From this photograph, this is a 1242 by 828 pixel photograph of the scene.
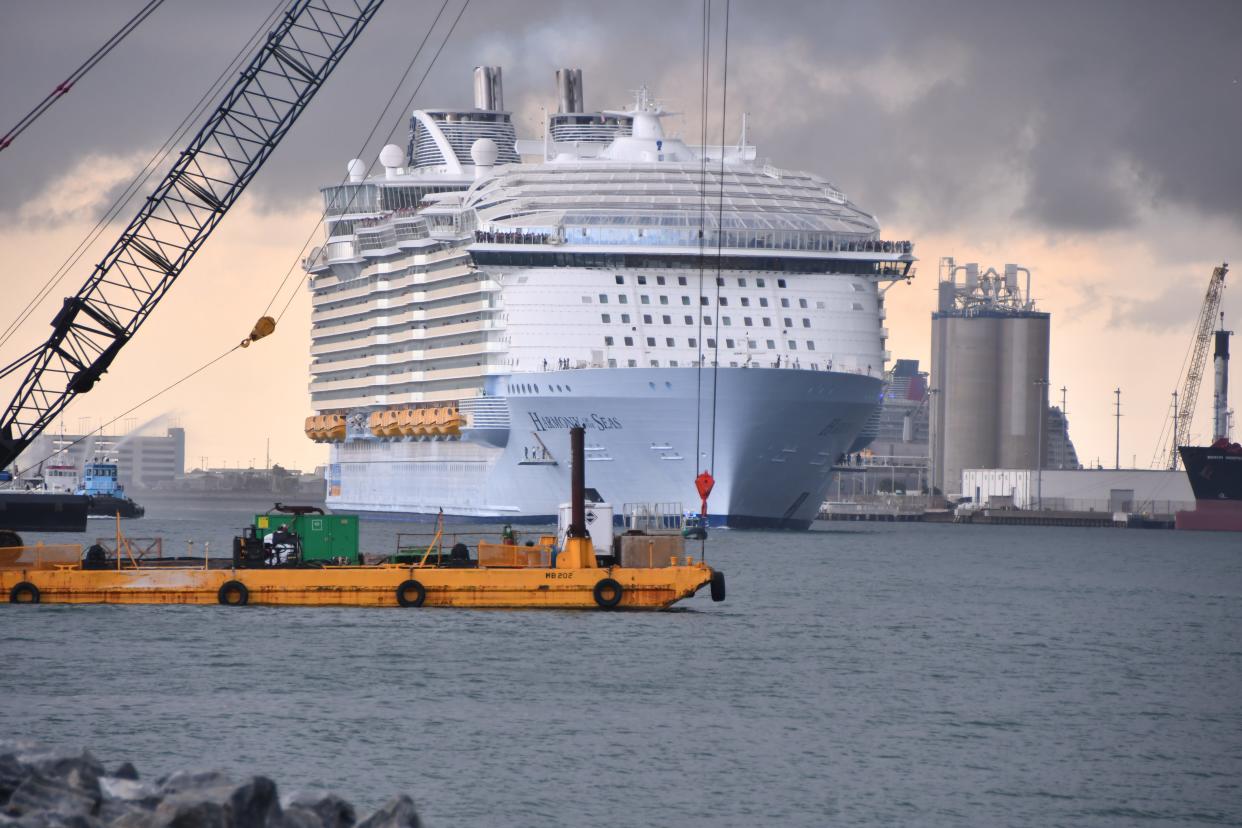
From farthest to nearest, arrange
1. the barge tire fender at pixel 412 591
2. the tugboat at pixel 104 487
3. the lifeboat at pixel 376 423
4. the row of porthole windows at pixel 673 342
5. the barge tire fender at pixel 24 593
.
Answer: the tugboat at pixel 104 487, the lifeboat at pixel 376 423, the row of porthole windows at pixel 673 342, the barge tire fender at pixel 24 593, the barge tire fender at pixel 412 591

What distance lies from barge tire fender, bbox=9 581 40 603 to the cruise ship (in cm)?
3834

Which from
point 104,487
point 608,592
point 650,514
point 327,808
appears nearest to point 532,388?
point 650,514

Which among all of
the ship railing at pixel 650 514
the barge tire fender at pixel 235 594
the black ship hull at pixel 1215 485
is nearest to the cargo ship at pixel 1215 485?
the black ship hull at pixel 1215 485

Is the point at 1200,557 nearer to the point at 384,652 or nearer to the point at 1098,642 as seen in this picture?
the point at 1098,642

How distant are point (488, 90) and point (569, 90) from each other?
7.01 metres

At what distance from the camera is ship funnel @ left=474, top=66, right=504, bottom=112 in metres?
130

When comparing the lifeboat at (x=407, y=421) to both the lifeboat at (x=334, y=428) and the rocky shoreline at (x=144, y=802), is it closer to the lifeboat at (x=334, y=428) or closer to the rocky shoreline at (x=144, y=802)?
the lifeboat at (x=334, y=428)

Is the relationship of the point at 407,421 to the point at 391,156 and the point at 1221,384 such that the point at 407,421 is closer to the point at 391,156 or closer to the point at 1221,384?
the point at 391,156

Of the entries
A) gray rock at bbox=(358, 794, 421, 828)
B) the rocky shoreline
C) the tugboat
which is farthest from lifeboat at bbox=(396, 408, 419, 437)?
gray rock at bbox=(358, 794, 421, 828)

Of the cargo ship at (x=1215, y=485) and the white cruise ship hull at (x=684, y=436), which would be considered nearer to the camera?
the white cruise ship hull at (x=684, y=436)

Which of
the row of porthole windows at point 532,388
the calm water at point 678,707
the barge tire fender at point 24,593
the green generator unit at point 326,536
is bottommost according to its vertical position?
the calm water at point 678,707

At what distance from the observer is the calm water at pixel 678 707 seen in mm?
28500

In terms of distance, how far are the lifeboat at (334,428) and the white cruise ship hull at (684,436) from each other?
24.0m

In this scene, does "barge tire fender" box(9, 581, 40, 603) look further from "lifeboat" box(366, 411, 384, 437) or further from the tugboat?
the tugboat
